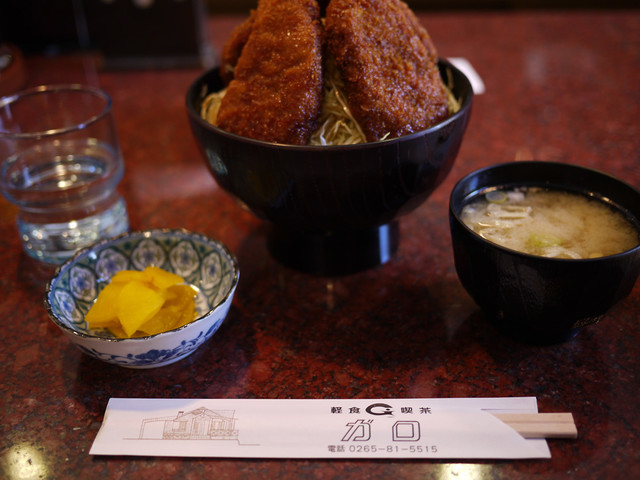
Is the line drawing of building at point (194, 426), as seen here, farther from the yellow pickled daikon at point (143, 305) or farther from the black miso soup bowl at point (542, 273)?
the black miso soup bowl at point (542, 273)

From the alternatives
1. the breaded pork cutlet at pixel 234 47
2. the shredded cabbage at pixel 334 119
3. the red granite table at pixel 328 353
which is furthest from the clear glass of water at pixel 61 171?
the shredded cabbage at pixel 334 119

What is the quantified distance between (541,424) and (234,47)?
2.74ft

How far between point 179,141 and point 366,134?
828mm

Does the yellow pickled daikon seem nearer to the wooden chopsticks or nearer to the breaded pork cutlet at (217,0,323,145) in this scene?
the breaded pork cutlet at (217,0,323,145)

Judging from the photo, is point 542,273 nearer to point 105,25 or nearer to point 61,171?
point 61,171

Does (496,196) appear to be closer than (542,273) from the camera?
No

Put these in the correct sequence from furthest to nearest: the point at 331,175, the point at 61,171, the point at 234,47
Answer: the point at 61,171
the point at 234,47
the point at 331,175

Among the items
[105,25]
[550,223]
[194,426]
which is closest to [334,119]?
[550,223]

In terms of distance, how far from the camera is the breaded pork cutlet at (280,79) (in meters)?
0.94

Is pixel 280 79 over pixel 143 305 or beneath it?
over

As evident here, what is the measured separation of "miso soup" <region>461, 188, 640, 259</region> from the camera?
90 centimetres

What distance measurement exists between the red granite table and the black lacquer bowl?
0.16m

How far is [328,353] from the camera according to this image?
3.14ft

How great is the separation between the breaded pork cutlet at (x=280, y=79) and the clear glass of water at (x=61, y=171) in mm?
356
